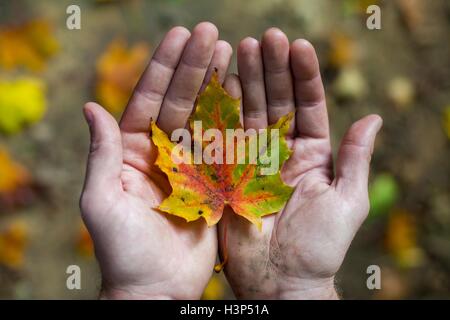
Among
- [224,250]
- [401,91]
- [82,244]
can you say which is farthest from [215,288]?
[401,91]

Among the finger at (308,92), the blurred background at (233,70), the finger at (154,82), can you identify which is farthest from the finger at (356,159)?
the blurred background at (233,70)

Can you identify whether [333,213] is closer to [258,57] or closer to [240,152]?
[240,152]

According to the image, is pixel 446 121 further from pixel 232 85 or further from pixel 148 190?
pixel 148 190

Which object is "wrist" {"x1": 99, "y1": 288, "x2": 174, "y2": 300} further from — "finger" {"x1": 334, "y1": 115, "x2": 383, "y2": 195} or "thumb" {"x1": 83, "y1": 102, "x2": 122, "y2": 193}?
"finger" {"x1": 334, "y1": 115, "x2": 383, "y2": 195}

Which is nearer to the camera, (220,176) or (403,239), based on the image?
(220,176)

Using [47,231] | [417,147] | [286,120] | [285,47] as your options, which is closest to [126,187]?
[286,120]

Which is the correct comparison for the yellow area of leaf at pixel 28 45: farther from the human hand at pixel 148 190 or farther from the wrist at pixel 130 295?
the wrist at pixel 130 295
